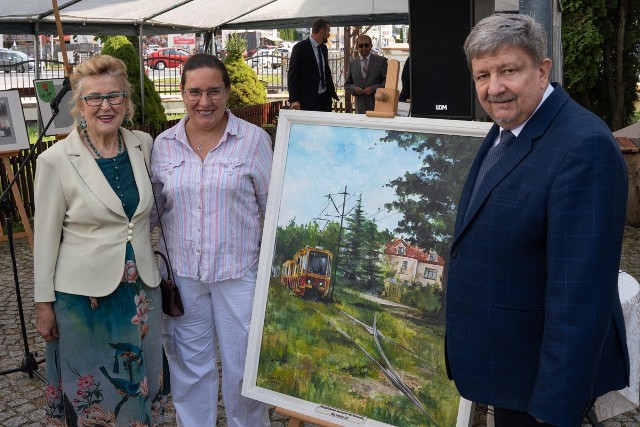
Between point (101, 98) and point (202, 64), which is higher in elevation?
point (202, 64)

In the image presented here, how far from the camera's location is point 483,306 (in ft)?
5.64

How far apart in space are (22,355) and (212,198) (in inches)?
106

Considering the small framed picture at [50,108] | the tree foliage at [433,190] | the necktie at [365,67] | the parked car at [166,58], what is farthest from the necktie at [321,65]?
the parked car at [166,58]

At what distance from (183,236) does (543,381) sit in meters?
1.56

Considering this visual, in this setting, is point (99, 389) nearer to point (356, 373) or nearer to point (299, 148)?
point (356, 373)

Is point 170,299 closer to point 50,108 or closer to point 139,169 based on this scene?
point 139,169

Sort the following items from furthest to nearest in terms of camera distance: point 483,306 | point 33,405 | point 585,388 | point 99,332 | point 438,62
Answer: point 438,62
point 33,405
point 99,332
point 483,306
point 585,388

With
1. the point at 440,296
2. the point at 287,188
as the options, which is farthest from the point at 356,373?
the point at 287,188

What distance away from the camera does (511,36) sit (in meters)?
1.60

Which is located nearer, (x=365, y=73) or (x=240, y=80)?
(x=365, y=73)

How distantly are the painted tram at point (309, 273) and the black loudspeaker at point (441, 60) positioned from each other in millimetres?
1795

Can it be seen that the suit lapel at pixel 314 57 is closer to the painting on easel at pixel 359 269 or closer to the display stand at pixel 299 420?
the painting on easel at pixel 359 269

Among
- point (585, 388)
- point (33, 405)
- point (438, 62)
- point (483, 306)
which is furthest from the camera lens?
point (438, 62)

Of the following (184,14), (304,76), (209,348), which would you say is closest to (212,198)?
(209,348)
